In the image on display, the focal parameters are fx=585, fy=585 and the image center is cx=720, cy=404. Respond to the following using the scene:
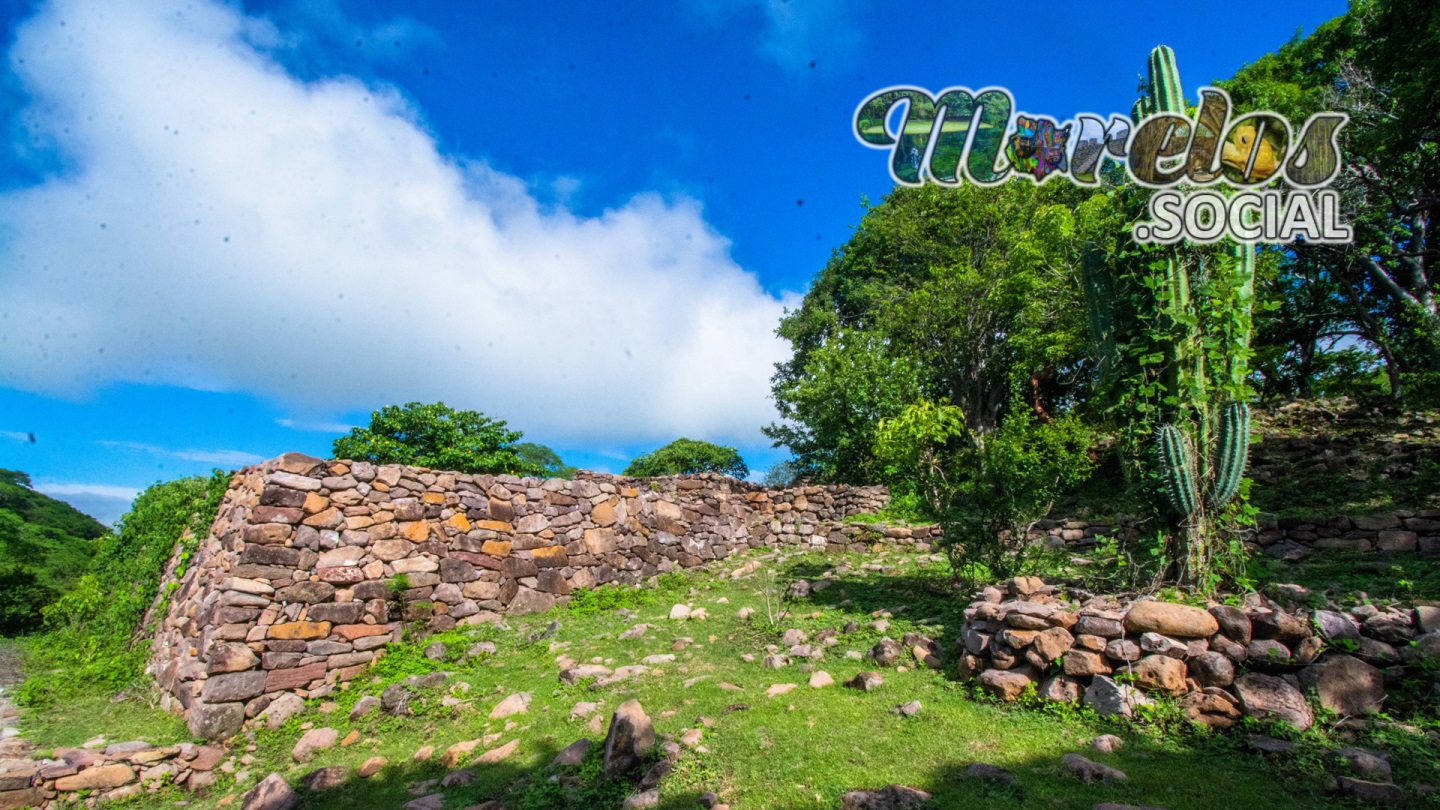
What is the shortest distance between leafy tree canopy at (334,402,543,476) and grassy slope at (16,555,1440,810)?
325 inches

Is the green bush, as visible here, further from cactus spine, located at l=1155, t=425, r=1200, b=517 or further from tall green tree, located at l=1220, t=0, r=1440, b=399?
tall green tree, located at l=1220, t=0, r=1440, b=399

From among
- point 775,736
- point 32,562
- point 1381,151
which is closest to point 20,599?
point 32,562

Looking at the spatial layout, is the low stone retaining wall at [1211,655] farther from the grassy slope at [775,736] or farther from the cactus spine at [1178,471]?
the cactus spine at [1178,471]

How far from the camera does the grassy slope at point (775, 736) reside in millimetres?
3129

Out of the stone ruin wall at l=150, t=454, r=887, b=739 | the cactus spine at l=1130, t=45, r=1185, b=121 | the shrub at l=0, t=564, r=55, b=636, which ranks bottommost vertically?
the shrub at l=0, t=564, r=55, b=636

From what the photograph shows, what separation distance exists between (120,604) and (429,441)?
6.78 meters

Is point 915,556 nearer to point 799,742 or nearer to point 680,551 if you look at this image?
point 680,551

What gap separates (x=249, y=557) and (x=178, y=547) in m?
3.71

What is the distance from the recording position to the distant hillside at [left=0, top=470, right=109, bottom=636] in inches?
444

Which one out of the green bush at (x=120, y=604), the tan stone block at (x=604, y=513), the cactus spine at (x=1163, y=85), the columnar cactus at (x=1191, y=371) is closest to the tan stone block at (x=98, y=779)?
the green bush at (x=120, y=604)

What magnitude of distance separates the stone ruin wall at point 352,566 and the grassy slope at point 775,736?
0.48m

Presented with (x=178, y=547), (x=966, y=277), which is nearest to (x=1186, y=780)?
(x=178, y=547)

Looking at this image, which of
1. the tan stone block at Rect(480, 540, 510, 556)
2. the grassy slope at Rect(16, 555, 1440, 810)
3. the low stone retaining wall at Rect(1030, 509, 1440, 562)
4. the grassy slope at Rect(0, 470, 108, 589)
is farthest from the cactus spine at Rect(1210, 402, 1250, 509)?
the grassy slope at Rect(0, 470, 108, 589)

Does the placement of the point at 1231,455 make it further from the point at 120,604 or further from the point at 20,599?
the point at 20,599
